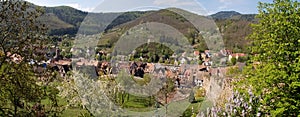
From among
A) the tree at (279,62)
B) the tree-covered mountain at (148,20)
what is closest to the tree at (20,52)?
the tree at (279,62)

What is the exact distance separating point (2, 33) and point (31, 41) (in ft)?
1.89

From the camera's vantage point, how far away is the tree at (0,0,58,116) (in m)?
6.28

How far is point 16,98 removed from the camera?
259 inches

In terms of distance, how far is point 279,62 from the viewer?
6.57 m

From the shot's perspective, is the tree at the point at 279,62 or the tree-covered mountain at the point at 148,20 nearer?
the tree at the point at 279,62

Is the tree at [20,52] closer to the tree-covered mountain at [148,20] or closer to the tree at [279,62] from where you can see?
the tree at [279,62]

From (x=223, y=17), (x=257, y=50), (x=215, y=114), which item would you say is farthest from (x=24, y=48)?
(x=223, y=17)

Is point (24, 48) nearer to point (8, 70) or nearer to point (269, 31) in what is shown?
point (8, 70)

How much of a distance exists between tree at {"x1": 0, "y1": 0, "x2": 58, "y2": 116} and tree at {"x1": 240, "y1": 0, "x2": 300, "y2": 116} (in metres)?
4.76

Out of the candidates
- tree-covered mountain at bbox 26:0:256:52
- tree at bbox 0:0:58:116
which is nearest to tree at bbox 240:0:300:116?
tree at bbox 0:0:58:116

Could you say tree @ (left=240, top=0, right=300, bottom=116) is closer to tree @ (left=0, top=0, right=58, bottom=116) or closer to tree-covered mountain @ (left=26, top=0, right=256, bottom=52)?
tree @ (left=0, top=0, right=58, bottom=116)

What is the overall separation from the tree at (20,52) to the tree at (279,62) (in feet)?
15.6

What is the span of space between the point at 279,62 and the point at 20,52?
18.1ft

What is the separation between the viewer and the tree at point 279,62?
6.14m
